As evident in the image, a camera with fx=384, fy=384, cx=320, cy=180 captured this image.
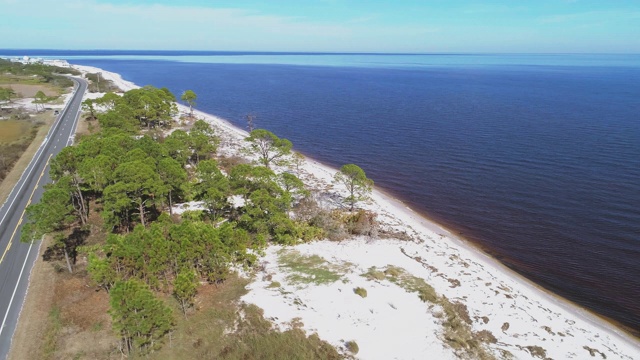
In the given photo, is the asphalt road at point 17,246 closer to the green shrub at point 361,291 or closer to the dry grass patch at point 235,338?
the dry grass patch at point 235,338

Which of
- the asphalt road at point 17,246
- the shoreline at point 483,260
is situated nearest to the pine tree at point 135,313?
the asphalt road at point 17,246

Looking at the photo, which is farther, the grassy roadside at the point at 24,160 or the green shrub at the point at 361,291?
the grassy roadside at the point at 24,160

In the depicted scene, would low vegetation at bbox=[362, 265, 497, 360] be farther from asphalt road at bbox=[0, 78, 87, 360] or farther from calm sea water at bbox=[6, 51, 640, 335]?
asphalt road at bbox=[0, 78, 87, 360]

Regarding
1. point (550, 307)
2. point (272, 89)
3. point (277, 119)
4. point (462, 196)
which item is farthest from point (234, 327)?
point (272, 89)

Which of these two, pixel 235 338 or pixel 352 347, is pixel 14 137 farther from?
pixel 352 347

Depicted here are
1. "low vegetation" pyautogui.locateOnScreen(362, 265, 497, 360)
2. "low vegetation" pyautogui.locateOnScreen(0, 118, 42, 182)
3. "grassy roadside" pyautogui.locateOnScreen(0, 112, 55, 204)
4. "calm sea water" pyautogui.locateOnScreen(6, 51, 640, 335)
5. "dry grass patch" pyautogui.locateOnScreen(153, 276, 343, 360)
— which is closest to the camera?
"dry grass patch" pyautogui.locateOnScreen(153, 276, 343, 360)

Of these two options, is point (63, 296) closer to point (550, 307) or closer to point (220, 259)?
point (220, 259)

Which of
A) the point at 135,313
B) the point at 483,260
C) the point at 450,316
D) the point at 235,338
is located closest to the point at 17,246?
the point at 135,313

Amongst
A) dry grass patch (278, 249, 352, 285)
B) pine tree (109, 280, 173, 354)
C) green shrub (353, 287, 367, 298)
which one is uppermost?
pine tree (109, 280, 173, 354)

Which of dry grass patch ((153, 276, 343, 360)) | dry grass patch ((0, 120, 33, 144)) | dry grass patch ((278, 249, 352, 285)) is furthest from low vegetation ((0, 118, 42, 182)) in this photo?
dry grass patch ((153, 276, 343, 360))
